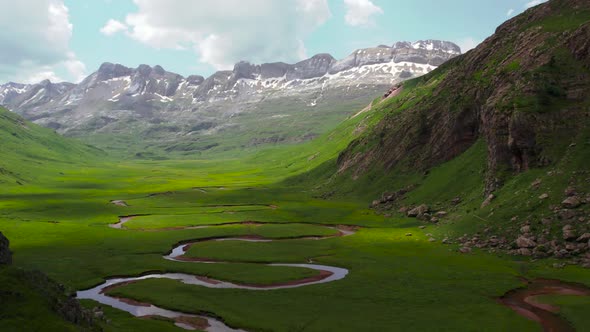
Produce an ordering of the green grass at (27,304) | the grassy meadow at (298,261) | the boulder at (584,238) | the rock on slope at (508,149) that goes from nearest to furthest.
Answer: the green grass at (27,304), the grassy meadow at (298,261), the boulder at (584,238), the rock on slope at (508,149)

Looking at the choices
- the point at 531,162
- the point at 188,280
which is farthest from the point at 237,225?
the point at 531,162

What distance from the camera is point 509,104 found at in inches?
4535

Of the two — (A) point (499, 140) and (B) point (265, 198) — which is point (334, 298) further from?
(B) point (265, 198)

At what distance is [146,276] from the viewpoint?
77438mm

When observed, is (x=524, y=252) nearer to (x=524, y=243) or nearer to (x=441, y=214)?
(x=524, y=243)

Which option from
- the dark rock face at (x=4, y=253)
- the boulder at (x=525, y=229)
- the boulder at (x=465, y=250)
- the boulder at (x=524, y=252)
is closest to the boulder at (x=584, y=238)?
the boulder at (x=524, y=252)

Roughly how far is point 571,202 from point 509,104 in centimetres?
4297

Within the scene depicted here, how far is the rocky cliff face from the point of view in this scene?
104 m

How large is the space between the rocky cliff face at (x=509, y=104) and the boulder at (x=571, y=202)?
1794 centimetres

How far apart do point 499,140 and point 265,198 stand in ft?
332

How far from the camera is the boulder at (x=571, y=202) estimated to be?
258 feet

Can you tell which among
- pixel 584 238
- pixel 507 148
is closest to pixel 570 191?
pixel 584 238

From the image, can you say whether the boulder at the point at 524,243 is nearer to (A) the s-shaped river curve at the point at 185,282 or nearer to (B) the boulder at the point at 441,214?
(A) the s-shaped river curve at the point at 185,282

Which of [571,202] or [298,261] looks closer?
[571,202]
